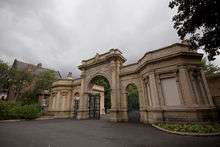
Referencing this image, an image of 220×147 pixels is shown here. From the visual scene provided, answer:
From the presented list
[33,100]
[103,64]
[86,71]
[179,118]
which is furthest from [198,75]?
[33,100]

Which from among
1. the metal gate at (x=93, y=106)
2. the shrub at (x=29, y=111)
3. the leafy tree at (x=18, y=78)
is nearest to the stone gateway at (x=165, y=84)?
the metal gate at (x=93, y=106)

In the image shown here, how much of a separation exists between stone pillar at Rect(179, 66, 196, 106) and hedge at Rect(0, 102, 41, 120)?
19608 millimetres

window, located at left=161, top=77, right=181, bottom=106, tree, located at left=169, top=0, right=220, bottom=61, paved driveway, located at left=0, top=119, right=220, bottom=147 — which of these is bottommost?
paved driveway, located at left=0, top=119, right=220, bottom=147

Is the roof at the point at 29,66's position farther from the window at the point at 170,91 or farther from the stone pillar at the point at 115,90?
the window at the point at 170,91

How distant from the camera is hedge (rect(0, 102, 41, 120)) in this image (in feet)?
60.7

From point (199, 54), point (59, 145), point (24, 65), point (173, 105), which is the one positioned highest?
point (24, 65)

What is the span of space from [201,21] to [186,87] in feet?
22.6

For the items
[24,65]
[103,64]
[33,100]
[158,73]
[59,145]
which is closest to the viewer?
[59,145]

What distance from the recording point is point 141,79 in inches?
623

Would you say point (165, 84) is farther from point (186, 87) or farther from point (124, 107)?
point (124, 107)

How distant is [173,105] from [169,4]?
8.61 m

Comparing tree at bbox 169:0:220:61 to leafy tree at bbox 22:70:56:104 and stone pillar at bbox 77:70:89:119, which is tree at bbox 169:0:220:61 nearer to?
stone pillar at bbox 77:70:89:119

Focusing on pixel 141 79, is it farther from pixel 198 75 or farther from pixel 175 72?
pixel 198 75

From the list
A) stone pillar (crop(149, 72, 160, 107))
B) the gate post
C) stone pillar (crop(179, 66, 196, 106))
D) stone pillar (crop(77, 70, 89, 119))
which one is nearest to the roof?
stone pillar (crop(77, 70, 89, 119))
